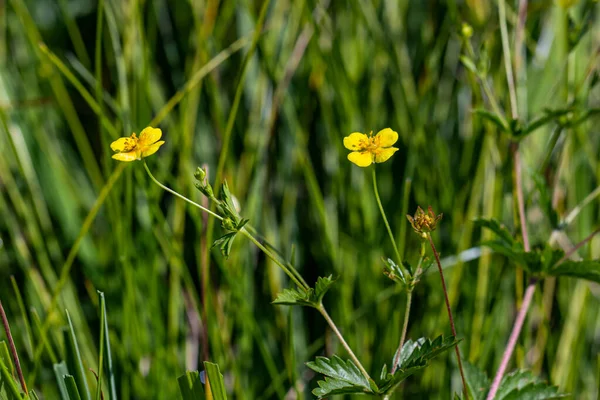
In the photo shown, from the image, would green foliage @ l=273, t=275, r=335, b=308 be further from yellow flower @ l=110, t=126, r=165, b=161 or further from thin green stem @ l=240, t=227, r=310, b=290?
yellow flower @ l=110, t=126, r=165, b=161

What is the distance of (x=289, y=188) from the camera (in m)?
1.19

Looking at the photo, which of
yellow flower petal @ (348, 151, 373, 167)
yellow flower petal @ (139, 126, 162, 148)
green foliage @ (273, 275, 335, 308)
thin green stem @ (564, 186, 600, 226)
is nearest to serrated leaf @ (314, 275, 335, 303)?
green foliage @ (273, 275, 335, 308)

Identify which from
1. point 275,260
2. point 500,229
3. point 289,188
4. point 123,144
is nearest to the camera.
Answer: point 275,260

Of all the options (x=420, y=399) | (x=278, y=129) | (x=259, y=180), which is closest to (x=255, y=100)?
(x=278, y=129)

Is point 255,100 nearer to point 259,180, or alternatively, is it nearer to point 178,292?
point 259,180

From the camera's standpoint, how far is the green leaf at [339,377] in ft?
1.96

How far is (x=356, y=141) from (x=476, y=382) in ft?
1.03

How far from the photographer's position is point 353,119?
1149 mm

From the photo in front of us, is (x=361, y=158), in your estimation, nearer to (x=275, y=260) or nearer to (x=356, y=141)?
(x=356, y=141)

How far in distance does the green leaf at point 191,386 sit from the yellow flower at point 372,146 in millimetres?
267

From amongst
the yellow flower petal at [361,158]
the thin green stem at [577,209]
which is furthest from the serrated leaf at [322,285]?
the thin green stem at [577,209]

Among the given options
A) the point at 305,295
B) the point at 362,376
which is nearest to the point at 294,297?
the point at 305,295

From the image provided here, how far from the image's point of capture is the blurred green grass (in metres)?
0.96

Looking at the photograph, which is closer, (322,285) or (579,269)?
(322,285)
